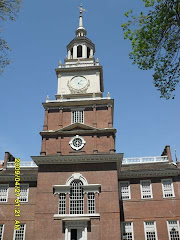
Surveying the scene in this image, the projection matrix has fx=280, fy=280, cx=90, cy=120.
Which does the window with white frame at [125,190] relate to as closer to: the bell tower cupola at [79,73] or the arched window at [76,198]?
the arched window at [76,198]

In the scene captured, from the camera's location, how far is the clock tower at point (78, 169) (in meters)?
23.5

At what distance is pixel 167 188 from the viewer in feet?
95.0

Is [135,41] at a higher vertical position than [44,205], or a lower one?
higher

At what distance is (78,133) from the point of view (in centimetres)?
2747

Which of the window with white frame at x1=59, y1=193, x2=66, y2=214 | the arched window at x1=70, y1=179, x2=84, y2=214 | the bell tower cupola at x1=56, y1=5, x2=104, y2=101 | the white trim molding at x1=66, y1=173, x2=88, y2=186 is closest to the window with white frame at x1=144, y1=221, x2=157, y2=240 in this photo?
the arched window at x1=70, y1=179, x2=84, y2=214

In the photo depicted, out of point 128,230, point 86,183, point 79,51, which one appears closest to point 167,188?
point 128,230

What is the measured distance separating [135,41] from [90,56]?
78.7 feet

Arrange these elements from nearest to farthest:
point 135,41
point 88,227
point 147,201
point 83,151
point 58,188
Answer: point 135,41, point 88,227, point 58,188, point 83,151, point 147,201

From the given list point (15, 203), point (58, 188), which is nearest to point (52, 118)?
point (58, 188)

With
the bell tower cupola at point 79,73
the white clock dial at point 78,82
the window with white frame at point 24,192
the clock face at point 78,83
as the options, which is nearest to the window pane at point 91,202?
the window with white frame at point 24,192

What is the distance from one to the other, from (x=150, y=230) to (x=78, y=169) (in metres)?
9.43

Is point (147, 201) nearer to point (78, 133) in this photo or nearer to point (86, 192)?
point (86, 192)

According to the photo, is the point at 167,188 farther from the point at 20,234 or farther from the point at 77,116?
the point at 20,234

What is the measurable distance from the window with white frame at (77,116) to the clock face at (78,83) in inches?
143
